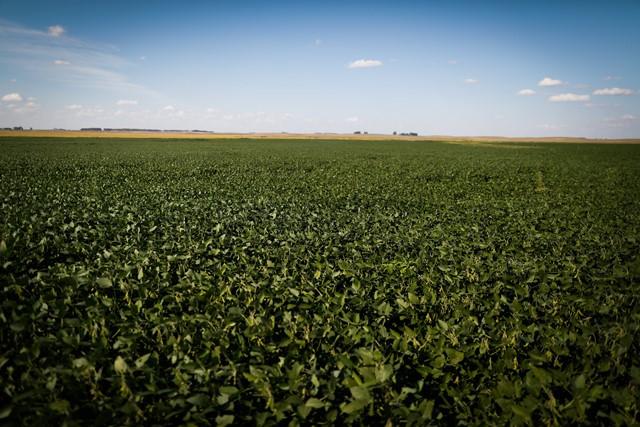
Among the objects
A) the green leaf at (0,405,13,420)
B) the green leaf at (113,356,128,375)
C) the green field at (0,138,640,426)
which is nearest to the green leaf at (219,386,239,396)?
the green field at (0,138,640,426)

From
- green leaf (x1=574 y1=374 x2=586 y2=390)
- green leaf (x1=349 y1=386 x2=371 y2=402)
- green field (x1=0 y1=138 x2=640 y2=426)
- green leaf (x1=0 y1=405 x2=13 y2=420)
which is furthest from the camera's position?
green field (x1=0 y1=138 x2=640 y2=426)

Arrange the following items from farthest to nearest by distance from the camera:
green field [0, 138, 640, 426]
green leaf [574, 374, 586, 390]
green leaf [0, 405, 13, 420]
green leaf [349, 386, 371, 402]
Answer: green field [0, 138, 640, 426] → green leaf [574, 374, 586, 390] → green leaf [349, 386, 371, 402] → green leaf [0, 405, 13, 420]

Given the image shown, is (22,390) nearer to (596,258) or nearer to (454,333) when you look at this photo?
(454,333)

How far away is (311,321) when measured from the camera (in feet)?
12.1

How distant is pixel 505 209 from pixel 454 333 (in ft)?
33.4

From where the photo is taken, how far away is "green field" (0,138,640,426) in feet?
7.90

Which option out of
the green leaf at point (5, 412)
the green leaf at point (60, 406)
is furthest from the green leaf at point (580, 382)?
the green leaf at point (5, 412)

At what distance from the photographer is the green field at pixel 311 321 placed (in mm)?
2408

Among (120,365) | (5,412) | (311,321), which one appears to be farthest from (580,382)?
(5,412)

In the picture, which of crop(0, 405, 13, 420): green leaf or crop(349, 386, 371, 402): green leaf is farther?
crop(349, 386, 371, 402): green leaf

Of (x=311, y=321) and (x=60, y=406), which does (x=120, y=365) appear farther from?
(x=311, y=321)

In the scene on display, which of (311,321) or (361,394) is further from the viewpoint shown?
(311,321)

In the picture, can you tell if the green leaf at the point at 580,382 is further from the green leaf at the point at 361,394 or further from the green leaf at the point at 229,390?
the green leaf at the point at 229,390

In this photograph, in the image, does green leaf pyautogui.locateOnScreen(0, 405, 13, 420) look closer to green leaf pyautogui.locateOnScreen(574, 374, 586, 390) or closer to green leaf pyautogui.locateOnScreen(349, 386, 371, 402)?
green leaf pyautogui.locateOnScreen(349, 386, 371, 402)
